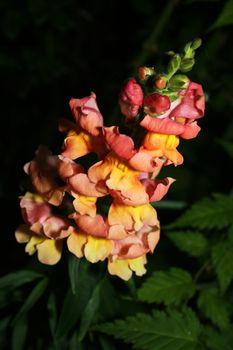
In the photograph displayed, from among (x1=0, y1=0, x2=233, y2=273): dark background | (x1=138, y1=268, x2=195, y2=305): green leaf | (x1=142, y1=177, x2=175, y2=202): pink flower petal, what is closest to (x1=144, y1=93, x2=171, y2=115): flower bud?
(x1=142, y1=177, x2=175, y2=202): pink flower petal

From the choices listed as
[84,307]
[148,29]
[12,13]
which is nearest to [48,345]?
[84,307]

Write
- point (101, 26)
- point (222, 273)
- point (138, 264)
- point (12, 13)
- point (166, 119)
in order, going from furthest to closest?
point (101, 26) < point (12, 13) < point (222, 273) < point (138, 264) < point (166, 119)

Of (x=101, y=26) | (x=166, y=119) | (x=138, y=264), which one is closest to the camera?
(x=166, y=119)

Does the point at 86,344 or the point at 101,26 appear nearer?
the point at 86,344

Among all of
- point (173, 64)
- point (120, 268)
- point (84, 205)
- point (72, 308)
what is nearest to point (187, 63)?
point (173, 64)

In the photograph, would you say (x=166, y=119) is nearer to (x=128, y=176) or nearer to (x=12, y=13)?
(x=128, y=176)

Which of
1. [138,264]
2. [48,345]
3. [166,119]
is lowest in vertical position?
[48,345]

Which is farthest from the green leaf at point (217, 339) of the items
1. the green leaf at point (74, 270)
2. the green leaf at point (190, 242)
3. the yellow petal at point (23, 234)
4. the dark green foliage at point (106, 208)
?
the yellow petal at point (23, 234)

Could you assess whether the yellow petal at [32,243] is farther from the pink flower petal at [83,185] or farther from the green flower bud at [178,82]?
the green flower bud at [178,82]
